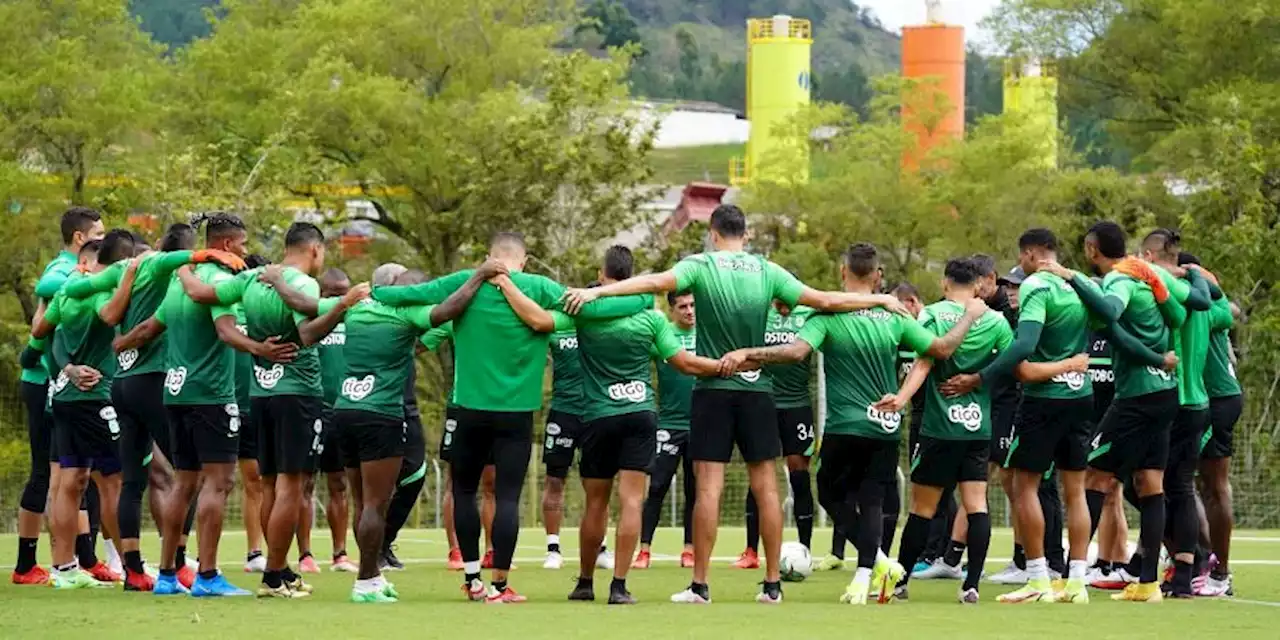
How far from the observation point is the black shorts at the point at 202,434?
14180 millimetres

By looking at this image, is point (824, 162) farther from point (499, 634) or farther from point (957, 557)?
point (499, 634)

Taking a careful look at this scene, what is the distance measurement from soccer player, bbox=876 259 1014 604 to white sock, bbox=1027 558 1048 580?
347 mm

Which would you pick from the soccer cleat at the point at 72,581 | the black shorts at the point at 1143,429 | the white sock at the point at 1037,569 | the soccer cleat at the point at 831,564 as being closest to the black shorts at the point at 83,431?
the soccer cleat at the point at 72,581

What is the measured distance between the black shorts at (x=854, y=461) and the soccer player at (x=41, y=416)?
18.4 ft

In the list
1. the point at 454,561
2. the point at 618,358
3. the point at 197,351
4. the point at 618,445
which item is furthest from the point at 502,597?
the point at 454,561

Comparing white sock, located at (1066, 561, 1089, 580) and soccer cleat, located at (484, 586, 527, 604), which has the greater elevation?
white sock, located at (1066, 561, 1089, 580)

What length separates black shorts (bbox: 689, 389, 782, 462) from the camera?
542 inches

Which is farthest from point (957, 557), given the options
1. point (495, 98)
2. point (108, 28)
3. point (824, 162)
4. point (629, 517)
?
point (824, 162)

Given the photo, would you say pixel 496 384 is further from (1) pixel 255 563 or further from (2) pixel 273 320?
(1) pixel 255 563

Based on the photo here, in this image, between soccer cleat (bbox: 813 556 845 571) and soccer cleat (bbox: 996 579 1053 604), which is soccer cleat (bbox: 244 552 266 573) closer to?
soccer cleat (bbox: 813 556 845 571)

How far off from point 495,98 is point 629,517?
36.3 metres

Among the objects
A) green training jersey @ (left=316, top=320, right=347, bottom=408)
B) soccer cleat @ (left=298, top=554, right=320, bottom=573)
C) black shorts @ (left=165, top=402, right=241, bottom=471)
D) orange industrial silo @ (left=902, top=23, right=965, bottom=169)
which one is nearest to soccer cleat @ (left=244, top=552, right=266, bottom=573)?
soccer cleat @ (left=298, top=554, right=320, bottom=573)

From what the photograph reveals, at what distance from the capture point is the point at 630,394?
46.2 ft

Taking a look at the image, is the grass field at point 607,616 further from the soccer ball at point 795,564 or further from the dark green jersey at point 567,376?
the dark green jersey at point 567,376
